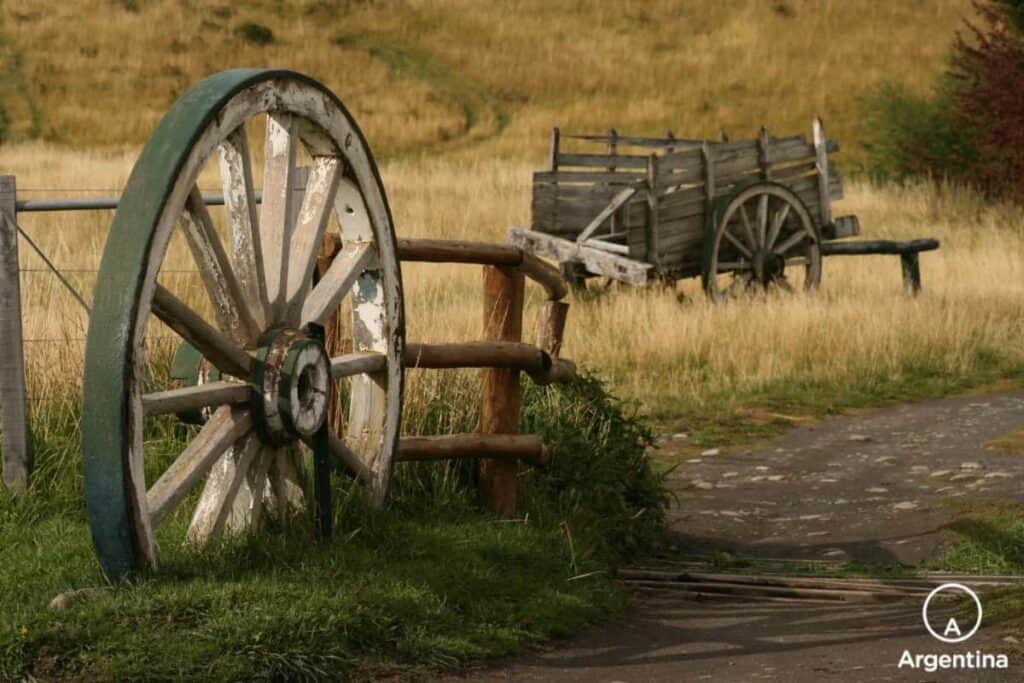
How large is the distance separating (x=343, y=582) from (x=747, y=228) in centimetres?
1183

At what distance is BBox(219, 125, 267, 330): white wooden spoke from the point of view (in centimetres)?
618

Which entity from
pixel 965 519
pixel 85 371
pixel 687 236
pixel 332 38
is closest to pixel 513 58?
pixel 332 38

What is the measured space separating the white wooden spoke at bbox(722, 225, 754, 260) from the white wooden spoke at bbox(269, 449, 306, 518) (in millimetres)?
11006

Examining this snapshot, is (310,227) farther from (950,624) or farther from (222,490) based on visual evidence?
(950,624)

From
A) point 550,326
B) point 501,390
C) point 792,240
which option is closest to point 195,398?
point 501,390

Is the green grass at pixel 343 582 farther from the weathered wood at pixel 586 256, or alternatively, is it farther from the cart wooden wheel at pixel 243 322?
the weathered wood at pixel 586 256

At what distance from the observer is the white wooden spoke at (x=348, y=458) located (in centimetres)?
666

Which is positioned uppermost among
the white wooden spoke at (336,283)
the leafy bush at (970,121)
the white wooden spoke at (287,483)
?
the leafy bush at (970,121)

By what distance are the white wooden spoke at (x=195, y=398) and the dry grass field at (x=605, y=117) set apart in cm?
394

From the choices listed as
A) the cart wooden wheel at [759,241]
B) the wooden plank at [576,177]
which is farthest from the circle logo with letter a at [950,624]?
the wooden plank at [576,177]

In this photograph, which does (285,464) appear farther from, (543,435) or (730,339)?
(730,339)

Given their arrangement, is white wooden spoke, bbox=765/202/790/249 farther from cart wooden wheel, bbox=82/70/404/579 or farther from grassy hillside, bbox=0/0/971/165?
grassy hillside, bbox=0/0/971/165

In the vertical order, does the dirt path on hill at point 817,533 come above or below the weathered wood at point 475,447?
below

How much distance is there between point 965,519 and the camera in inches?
351
